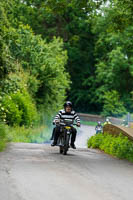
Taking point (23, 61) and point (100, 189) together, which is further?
point (23, 61)

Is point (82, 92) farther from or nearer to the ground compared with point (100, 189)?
farther from the ground

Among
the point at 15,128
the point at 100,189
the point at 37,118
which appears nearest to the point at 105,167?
the point at 100,189

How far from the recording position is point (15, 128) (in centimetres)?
2709

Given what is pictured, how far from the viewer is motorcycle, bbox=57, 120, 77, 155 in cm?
1540

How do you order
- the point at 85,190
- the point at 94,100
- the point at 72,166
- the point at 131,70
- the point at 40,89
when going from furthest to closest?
1. the point at 94,100
2. the point at 131,70
3. the point at 40,89
4. the point at 72,166
5. the point at 85,190

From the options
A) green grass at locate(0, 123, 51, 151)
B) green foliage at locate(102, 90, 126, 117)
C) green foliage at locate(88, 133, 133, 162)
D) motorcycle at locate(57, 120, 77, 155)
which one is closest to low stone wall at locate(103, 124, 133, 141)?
green foliage at locate(88, 133, 133, 162)

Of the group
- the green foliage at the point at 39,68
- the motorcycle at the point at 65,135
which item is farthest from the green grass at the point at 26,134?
the motorcycle at the point at 65,135

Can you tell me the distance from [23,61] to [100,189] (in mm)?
25925

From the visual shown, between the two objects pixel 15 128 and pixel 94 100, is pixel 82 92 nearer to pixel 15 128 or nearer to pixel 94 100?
pixel 94 100

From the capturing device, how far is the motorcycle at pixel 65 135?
15.4 metres

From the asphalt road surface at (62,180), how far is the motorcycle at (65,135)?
7.12 ft

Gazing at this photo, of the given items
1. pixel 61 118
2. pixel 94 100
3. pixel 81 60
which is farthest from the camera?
pixel 81 60

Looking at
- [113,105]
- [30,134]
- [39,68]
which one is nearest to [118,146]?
[30,134]

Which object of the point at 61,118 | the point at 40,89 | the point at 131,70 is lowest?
the point at 61,118
